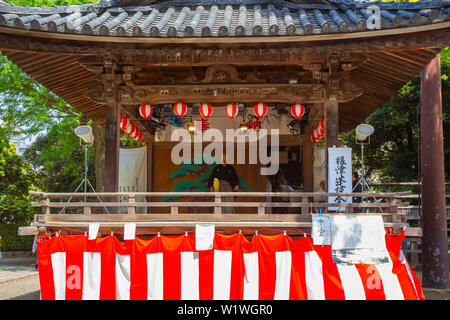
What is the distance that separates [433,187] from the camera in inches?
468

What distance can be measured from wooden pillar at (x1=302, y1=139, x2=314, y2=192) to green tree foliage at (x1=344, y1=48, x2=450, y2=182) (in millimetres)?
6980

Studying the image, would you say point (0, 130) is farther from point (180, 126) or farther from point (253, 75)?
point (253, 75)

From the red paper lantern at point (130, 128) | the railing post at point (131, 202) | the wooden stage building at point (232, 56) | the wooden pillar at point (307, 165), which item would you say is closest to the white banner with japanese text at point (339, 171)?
the wooden stage building at point (232, 56)

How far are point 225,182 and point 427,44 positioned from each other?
6.17m

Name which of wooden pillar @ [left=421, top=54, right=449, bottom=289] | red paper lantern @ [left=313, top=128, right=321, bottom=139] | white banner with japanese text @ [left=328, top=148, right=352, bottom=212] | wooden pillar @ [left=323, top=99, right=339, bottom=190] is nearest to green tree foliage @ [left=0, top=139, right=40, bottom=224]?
red paper lantern @ [left=313, top=128, right=321, bottom=139]

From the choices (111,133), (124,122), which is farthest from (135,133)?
(111,133)

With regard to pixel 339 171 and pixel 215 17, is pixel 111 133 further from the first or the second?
pixel 339 171

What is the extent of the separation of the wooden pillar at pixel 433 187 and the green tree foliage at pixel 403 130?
21.5 feet

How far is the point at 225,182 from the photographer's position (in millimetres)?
12062

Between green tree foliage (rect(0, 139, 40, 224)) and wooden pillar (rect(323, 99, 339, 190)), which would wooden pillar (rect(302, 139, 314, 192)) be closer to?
wooden pillar (rect(323, 99, 339, 190))

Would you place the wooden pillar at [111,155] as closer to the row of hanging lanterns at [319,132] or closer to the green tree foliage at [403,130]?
the row of hanging lanterns at [319,132]

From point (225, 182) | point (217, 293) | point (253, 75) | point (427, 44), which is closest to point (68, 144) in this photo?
point (225, 182)

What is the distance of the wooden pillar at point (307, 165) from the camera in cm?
1403

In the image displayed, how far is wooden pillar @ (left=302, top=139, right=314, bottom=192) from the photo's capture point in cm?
1403
